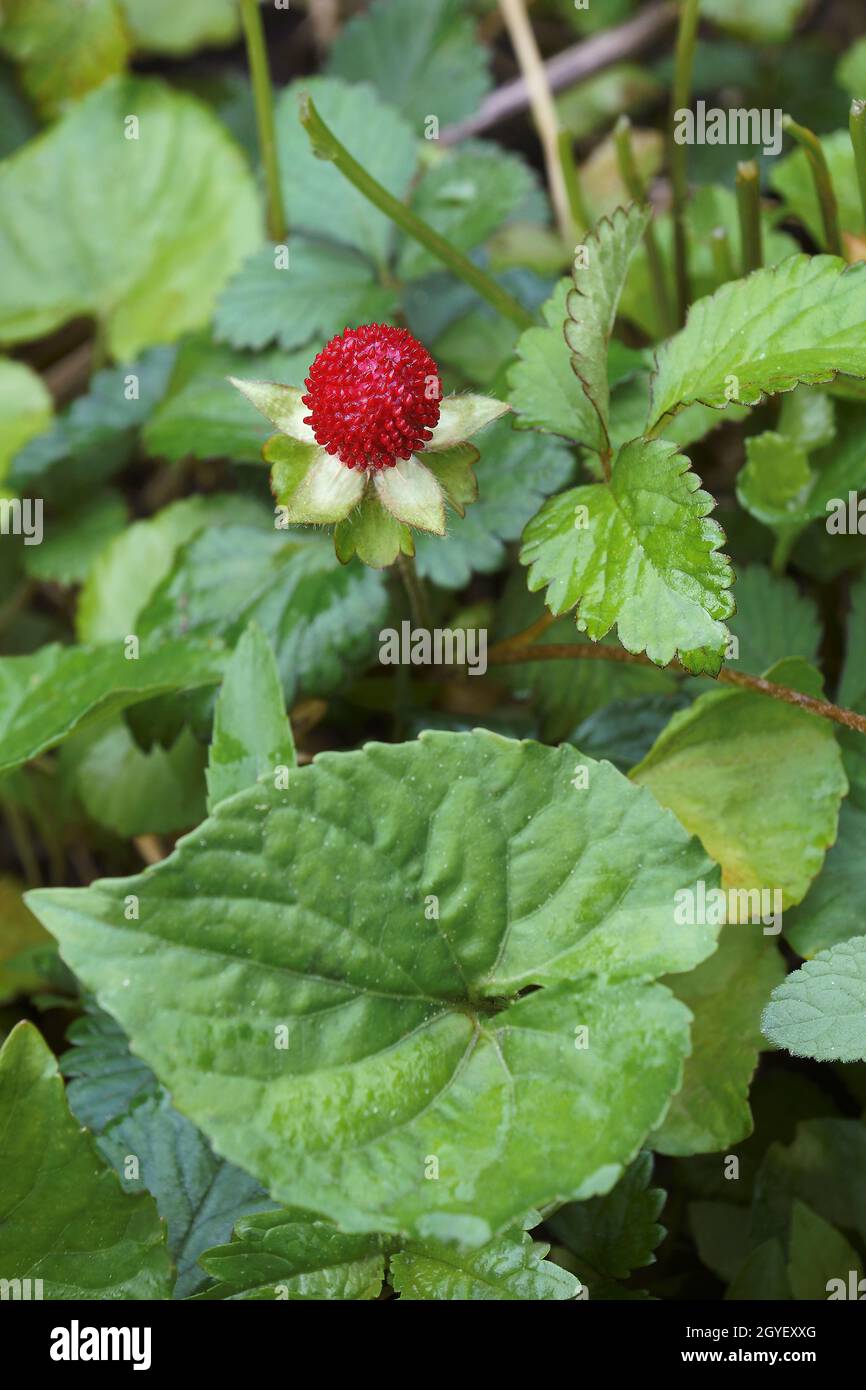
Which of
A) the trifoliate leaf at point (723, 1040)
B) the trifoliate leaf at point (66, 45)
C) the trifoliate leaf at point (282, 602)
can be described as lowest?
the trifoliate leaf at point (723, 1040)

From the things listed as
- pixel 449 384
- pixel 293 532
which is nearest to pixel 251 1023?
pixel 293 532

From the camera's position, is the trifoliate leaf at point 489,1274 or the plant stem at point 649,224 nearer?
the trifoliate leaf at point 489,1274

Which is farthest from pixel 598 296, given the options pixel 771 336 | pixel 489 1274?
pixel 489 1274

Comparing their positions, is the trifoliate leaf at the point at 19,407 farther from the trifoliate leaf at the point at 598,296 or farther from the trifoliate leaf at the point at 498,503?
the trifoliate leaf at the point at 598,296

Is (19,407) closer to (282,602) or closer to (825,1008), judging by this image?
(282,602)

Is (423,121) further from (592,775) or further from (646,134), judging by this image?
(592,775)

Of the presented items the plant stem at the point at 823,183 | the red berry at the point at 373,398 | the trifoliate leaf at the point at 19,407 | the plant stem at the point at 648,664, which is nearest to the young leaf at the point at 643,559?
the plant stem at the point at 648,664
